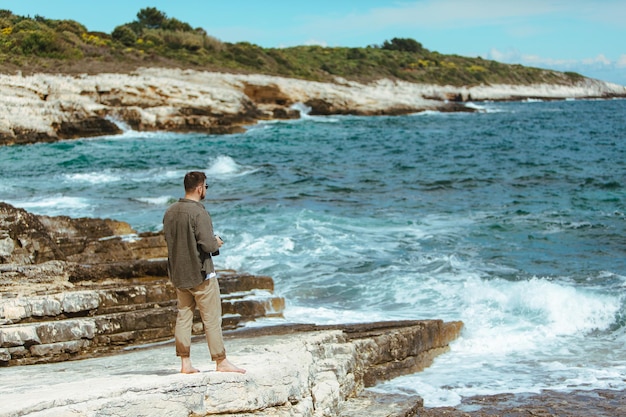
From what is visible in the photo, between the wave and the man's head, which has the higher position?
the wave

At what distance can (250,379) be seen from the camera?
4980mm

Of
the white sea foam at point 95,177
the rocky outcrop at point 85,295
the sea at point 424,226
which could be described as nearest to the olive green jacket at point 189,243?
the rocky outcrop at point 85,295

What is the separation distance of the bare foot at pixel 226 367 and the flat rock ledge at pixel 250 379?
87mm

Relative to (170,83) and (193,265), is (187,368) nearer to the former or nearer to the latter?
(193,265)

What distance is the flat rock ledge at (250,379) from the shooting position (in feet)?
15.1

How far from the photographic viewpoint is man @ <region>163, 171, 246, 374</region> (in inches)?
205

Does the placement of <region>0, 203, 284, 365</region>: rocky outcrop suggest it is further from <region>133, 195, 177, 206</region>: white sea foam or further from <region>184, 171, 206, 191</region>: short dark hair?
<region>133, 195, 177, 206</region>: white sea foam

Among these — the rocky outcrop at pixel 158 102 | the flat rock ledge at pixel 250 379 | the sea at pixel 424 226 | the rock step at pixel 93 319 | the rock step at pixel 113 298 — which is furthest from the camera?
the rocky outcrop at pixel 158 102

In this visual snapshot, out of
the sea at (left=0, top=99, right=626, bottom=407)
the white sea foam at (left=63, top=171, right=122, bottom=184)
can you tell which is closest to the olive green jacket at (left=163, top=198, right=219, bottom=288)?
the sea at (left=0, top=99, right=626, bottom=407)

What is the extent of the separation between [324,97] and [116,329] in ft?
166

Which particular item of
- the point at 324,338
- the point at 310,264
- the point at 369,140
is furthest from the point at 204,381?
the point at 369,140

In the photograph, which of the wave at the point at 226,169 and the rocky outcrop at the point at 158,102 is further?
the rocky outcrop at the point at 158,102

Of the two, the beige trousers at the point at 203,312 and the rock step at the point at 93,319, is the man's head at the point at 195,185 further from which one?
the rock step at the point at 93,319

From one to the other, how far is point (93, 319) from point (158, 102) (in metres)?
36.9
